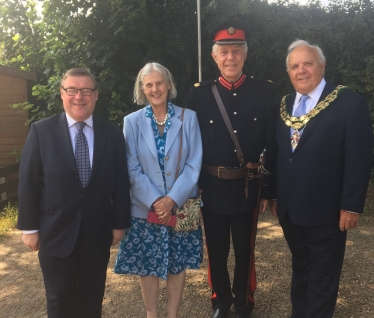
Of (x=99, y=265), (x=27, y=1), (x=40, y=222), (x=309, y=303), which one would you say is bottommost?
(x=309, y=303)

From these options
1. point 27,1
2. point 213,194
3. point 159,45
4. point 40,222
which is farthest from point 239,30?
point 27,1

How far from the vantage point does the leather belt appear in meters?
2.63

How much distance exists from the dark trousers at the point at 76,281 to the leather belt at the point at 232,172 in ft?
2.96

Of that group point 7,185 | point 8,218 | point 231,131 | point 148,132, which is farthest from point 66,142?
point 7,185

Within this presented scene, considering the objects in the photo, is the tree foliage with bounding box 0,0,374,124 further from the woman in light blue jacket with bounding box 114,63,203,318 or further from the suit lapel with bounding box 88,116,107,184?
the suit lapel with bounding box 88,116,107,184

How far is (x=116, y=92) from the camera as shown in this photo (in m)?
5.90

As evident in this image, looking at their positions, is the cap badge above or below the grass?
above

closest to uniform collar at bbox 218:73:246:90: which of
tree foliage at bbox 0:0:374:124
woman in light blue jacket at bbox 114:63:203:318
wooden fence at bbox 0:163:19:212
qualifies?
woman in light blue jacket at bbox 114:63:203:318

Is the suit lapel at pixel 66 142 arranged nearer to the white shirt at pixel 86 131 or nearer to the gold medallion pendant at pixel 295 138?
the white shirt at pixel 86 131

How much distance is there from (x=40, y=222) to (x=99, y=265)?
1.41 ft

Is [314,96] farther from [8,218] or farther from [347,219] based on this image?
[8,218]

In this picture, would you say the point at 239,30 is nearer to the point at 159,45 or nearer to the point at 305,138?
the point at 305,138

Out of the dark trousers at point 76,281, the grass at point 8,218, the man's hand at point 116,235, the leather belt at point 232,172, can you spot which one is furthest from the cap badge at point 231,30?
the grass at point 8,218

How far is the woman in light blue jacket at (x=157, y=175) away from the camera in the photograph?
2434mm
